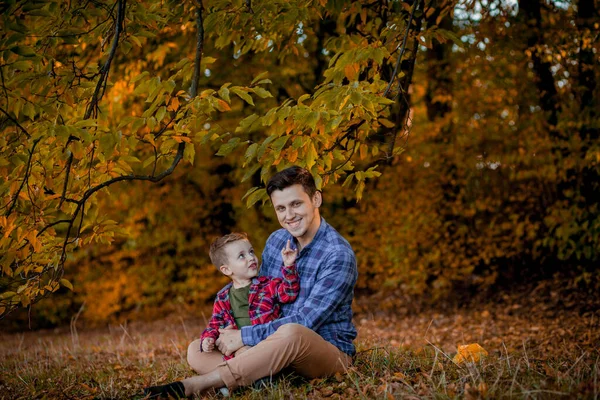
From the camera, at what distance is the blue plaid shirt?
3379 millimetres

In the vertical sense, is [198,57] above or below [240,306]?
above

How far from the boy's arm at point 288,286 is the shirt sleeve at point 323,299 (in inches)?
4.9

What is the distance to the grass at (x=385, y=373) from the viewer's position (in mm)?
2863

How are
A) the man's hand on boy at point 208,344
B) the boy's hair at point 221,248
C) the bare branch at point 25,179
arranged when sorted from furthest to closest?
the boy's hair at point 221,248, the man's hand on boy at point 208,344, the bare branch at point 25,179

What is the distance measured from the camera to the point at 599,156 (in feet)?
21.0

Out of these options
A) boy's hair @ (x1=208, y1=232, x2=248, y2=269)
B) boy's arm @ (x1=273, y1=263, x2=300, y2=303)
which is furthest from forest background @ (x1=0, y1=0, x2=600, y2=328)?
boy's arm @ (x1=273, y1=263, x2=300, y2=303)

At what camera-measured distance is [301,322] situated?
335cm

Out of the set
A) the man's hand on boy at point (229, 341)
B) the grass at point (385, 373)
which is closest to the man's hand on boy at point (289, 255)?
the man's hand on boy at point (229, 341)

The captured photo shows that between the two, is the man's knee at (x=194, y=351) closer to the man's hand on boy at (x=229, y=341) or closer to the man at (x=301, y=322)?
the man at (x=301, y=322)

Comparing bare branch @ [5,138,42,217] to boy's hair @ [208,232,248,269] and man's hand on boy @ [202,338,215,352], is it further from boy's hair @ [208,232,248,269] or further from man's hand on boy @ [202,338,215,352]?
man's hand on boy @ [202,338,215,352]

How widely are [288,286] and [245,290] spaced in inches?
12.2

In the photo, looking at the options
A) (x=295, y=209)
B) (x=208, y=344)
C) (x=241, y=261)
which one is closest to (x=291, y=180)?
(x=295, y=209)

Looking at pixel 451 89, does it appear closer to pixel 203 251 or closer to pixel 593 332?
pixel 593 332

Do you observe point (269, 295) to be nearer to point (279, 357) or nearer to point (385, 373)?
point (279, 357)
